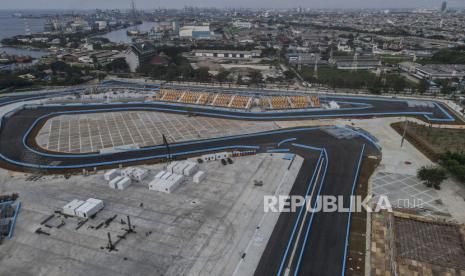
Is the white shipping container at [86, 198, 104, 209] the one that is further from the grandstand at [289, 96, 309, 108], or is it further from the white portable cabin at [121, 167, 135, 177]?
the grandstand at [289, 96, 309, 108]

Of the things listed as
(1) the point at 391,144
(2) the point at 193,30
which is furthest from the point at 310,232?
(2) the point at 193,30


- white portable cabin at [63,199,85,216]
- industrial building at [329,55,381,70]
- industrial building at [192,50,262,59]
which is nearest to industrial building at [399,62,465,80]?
industrial building at [329,55,381,70]

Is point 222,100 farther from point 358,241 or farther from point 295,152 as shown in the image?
point 358,241

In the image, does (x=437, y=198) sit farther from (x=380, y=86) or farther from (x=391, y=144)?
(x=380, y=86)

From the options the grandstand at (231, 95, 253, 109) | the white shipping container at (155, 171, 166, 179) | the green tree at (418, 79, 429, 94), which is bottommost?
the white shipping container at (155, 171, 166, 179)

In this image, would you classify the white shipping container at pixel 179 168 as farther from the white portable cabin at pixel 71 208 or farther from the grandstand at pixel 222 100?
the grandstand at pixel 222 100

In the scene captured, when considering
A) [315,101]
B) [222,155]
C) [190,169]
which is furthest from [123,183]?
[315,101]

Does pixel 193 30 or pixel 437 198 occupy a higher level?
pixel 193 30
